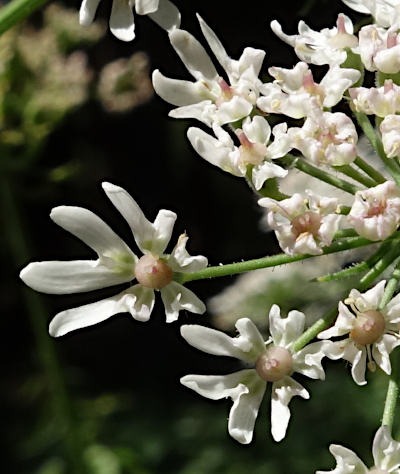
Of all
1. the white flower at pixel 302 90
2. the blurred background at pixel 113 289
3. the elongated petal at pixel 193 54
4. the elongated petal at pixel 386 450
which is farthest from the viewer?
the blurred background at pixel 113 289

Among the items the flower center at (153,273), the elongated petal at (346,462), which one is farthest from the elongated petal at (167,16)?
the elongated petal at (346,462)

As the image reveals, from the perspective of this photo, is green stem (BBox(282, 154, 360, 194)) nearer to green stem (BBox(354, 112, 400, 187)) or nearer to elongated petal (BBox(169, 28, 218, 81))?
green stem (BBox(354, 112, 400, 187))

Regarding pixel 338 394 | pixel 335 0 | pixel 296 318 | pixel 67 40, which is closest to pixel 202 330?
pixel 296 318

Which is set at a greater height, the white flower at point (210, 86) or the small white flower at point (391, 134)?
the white flower at point (210, 86)

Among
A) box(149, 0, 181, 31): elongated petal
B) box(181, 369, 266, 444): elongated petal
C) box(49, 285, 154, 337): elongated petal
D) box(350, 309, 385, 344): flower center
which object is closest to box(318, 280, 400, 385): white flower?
box(350, 309, 385, 344): flower center

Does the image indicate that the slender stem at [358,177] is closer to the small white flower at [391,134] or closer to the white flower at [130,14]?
the small white flower at [391,134]

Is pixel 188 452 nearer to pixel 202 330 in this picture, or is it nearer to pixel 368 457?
pixel 368 457
